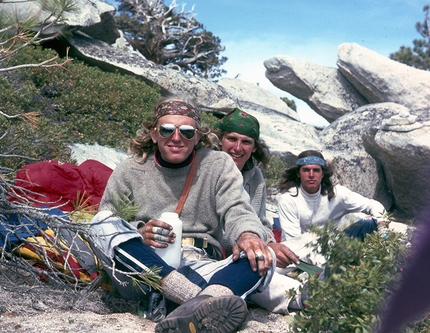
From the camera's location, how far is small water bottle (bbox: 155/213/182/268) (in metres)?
2.99

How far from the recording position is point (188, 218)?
3.44 meters

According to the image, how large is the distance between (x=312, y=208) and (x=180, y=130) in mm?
2052

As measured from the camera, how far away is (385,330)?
245 mm

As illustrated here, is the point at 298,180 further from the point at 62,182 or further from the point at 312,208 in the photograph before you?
the point at 62,182

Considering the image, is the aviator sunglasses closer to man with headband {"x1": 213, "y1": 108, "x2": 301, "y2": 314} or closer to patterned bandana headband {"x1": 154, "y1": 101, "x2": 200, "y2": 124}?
patterned bandana headband {"x1": 154, "y1": 101, "x2": 200, "y2": 124}

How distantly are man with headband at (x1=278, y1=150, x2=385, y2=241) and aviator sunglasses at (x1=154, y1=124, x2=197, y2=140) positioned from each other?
1.70 m

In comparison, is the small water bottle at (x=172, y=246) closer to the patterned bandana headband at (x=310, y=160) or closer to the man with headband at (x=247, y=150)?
the man with headband at (x=247, y=150)

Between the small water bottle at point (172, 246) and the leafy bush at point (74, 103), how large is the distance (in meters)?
4.23

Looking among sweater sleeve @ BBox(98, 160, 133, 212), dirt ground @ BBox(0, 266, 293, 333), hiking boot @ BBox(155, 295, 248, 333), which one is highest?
sweater sleeve @ BBox(98, 160, 133, 212)

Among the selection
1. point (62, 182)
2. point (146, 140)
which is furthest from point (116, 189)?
point (62, 182)

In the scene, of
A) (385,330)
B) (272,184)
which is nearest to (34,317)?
(385,330)

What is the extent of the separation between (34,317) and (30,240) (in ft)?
2.70

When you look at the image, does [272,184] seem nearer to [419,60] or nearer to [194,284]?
[194,284]

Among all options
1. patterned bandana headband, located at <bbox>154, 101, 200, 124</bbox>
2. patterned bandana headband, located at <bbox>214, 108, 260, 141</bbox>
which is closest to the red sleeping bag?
patterned bandana headband, located at <bbox>154, 101, 200, 124</bbox>
